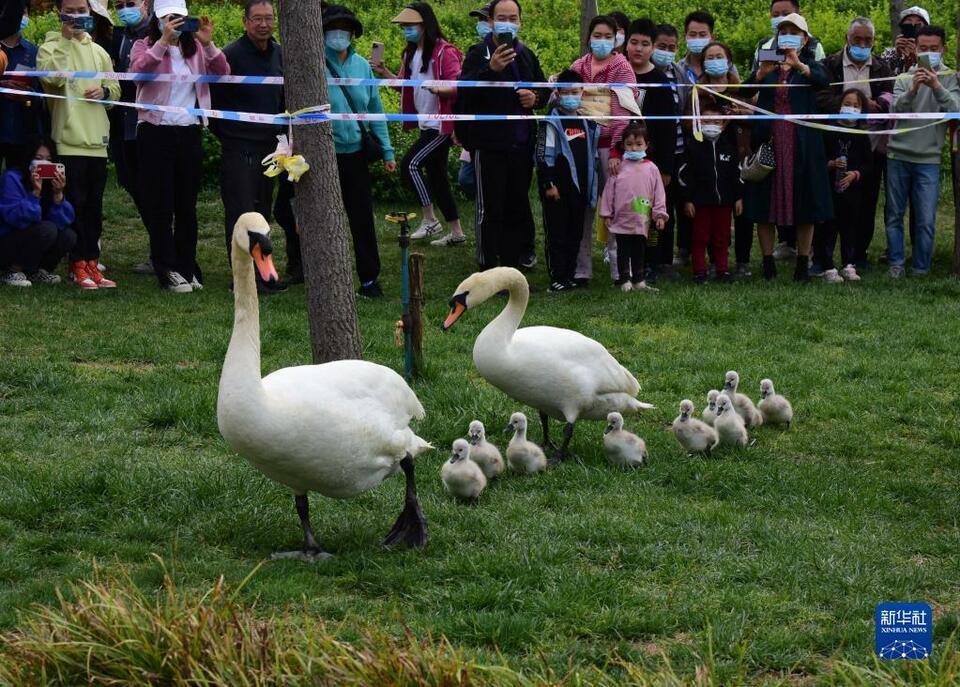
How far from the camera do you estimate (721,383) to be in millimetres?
9734

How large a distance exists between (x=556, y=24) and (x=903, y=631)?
1992 cm

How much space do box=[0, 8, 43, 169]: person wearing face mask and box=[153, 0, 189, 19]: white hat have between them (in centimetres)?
130

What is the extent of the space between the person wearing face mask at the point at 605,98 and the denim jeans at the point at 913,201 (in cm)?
276

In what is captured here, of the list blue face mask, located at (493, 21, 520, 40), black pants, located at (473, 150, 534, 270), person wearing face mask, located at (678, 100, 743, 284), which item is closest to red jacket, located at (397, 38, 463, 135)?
blue face mask, located at (493, 21, 520, 40)

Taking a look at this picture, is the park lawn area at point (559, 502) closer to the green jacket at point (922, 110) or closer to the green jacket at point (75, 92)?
the green jacket at point (75, 92)

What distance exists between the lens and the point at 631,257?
1260 cm

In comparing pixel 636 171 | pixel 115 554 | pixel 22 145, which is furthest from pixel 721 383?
pixel 22 145

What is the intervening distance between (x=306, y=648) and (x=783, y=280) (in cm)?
916

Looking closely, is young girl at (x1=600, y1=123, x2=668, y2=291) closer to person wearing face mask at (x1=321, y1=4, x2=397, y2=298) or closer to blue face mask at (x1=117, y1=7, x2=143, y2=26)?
person wearing face mask at (x1=321, y1=4, x2=397, y2=298)

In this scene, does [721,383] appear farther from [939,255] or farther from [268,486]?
[939,255]

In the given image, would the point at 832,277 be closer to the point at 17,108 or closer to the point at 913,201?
the point at 913,201

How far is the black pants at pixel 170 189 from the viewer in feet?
39.1

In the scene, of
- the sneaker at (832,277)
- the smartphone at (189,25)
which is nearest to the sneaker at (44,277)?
the smartphone at (189,25)

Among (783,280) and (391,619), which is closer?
(391,619)
